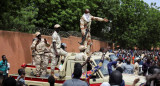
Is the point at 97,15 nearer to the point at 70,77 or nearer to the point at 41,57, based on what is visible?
the point at 41,57

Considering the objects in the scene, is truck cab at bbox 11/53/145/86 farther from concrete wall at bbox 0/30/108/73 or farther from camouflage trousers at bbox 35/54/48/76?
concrete wall at bbox 0/30/108/73

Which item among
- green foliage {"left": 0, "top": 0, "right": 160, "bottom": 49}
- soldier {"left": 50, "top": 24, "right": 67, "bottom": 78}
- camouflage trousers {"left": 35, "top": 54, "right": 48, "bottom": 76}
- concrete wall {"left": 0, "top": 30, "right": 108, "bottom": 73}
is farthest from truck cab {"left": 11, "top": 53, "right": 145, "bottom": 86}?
green foliage {"left": 0, "top": 0, "right": 160, "bottom": 49}

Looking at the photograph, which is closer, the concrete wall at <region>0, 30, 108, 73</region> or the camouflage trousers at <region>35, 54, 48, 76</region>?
the camouflage trousers at <region>35, 54, 48, 76</region>

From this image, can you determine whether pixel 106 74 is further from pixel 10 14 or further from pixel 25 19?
pixel 25 19

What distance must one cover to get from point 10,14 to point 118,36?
2480 centimetres

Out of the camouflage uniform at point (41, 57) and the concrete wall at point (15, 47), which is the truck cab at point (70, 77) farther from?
the concrete wall at point (15, 47)

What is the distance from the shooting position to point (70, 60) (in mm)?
7754

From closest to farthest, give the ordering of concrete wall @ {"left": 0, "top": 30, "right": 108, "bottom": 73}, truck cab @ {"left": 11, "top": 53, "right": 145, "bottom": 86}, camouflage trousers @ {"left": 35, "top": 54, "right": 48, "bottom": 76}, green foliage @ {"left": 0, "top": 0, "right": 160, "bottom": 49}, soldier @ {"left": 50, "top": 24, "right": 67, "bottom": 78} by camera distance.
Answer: truck cab @ {"left": 11, "top": 53, "right": 145, "bottom": 86} < soldier @ {"left": 50, "top": 24, "right": 67, "bottom": 78} < camouflage trousers @ {"left": 35, "top": 54, "right": 48, "bottom": 76} < concrete wall @ {"left": 0, "top": 30, "right": 108, "bottom": 73} < green foliage @ {"left": 0, "top": 0, "right": 160, "bottom": 49}

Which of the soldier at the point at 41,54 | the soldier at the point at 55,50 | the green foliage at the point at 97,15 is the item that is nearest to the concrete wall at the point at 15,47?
the green foliage at the point at 97,15

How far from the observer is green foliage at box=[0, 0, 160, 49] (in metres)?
16.2

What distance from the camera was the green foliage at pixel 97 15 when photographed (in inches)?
639

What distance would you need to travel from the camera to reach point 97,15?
36188mm

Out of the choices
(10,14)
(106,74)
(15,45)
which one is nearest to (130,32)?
(10,14)

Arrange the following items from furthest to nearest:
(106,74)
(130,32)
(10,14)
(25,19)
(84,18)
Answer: (130,32) < (25,19) < (10,14) < (84,18) < (106,74)
